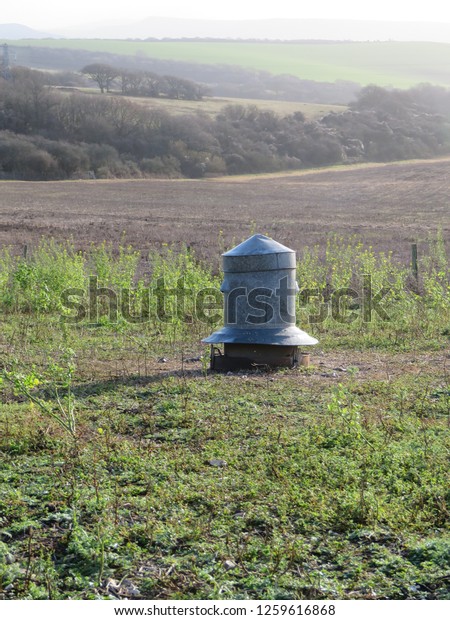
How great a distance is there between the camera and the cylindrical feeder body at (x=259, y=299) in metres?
10.2

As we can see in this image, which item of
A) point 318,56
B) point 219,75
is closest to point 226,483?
point 219,75

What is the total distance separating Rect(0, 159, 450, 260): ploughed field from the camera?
26594mm

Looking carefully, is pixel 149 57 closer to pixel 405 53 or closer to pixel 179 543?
pixel 405 53

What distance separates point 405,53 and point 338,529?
148485mm

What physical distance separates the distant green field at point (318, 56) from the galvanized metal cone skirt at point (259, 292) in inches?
4467

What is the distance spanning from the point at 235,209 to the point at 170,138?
37.2 meters

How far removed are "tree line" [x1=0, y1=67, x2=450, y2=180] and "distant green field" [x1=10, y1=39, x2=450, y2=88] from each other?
3723 centimetres

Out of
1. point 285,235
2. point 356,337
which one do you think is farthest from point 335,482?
point 285,235

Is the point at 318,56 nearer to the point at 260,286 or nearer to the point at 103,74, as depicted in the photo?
the point at 103,74

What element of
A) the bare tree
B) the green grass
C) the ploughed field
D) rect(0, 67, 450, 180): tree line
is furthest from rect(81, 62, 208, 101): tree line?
the green grass

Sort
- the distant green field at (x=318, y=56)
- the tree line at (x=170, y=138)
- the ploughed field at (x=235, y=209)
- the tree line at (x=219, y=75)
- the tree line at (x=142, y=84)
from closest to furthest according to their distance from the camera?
the ploughed field at (x=235, y=209) → the tree line at (x=170, y=138) → the tree line at (x=142, y=84) → the tree line at (x=219, y=75) → the distant green field at (x=318, y=56)

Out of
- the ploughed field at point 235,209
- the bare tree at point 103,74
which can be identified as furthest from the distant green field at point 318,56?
the ploughed field at point 235,209

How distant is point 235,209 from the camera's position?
127ft

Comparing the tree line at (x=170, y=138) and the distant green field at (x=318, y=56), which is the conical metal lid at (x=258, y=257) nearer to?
the tree line at (x=170, y=138)
